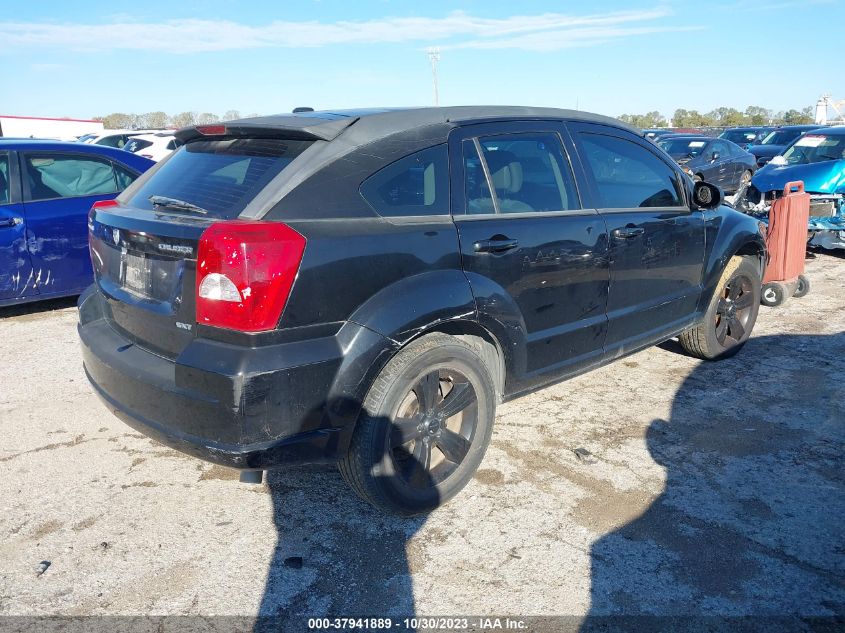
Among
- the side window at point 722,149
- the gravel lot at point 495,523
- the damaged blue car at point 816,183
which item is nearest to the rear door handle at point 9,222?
the gravel lot at point 495,523

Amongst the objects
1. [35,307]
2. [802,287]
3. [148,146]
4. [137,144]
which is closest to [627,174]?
[802,287]

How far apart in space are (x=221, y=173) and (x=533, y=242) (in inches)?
58.9

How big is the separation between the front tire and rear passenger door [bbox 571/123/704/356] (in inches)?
45.9

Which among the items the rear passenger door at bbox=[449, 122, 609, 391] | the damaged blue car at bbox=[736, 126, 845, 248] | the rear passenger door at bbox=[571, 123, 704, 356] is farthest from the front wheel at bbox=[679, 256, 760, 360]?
the damaged blue car at bbox=[736, 126, 845, 248]

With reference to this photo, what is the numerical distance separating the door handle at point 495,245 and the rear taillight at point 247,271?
3.01ft

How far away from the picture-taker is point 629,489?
345cm

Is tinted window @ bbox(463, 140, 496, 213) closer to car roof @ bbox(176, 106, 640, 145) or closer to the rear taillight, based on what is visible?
car roof @ bbox(176, 106, 640, 145)

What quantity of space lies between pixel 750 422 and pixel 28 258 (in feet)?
18.8

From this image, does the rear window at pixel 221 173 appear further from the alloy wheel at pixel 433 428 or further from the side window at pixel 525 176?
the alloy wheel at pixel 433 428

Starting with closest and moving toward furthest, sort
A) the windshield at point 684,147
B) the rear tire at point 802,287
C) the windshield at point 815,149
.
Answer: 1. the rear tire at point 802,287
2. the windshield at point 815,149
3. the windshield at point 684,147

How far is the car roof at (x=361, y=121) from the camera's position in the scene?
119 inches

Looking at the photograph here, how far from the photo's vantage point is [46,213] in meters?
6.12

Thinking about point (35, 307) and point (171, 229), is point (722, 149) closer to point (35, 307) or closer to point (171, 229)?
point (35, 307)

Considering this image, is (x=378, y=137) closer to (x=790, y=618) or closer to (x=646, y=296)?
(x=646, y=296)
